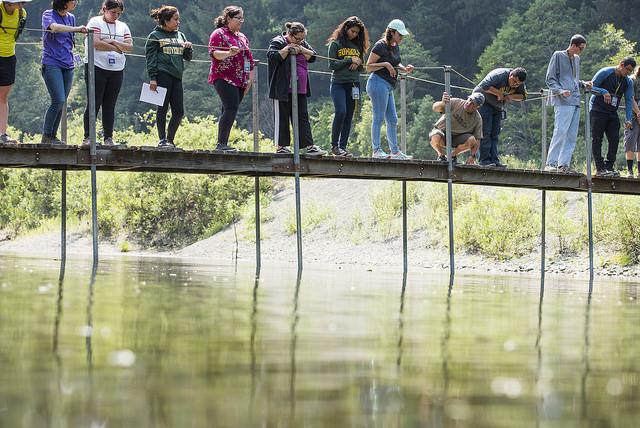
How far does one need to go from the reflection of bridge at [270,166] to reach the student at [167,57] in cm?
67

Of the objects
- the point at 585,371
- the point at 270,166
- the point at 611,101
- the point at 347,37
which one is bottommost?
the point at 585,371

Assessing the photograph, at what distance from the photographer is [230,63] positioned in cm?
1398

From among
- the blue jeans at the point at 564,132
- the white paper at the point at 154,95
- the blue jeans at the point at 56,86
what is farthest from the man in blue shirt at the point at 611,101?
the blue jeans at the point at 56,86

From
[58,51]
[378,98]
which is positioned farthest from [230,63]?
[378,98]

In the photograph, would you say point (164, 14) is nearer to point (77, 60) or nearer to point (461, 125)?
point (77, 60)

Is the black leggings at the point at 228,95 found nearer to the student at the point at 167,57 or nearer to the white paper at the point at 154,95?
the student at the point at 167,57

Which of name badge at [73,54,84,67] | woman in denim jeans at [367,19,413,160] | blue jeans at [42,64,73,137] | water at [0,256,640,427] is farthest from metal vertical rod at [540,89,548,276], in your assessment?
water at [0,256,640,427]

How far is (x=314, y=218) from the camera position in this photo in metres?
32.4

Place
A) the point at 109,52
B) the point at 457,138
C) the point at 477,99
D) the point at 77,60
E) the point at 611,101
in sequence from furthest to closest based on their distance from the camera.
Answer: the point at 611,101, the point at 457,138, the point at 477,99, the point at 109,52, the point at 77,60

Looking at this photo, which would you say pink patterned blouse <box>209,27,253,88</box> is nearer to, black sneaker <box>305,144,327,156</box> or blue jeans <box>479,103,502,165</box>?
black sneaker <box>305,144,327,156</box>

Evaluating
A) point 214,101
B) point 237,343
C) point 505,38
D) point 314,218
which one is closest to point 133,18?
point 214,101

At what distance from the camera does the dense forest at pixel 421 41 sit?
159 ft

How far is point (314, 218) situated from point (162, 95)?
18938 mm

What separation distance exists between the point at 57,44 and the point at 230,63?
6.24ft
